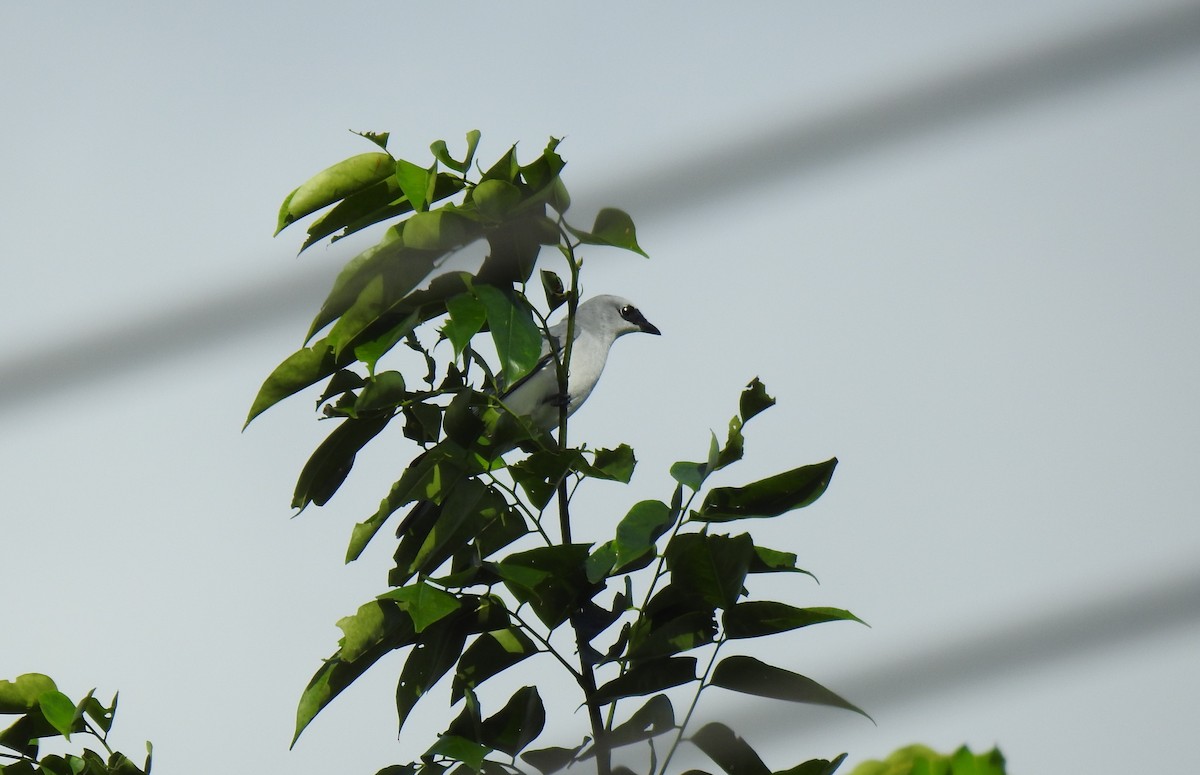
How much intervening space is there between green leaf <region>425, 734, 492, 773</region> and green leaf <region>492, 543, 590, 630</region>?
0.17 meters

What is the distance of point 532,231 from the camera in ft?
4.78

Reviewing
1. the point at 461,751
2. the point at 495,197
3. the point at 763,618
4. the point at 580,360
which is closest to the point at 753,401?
the point at 763,618

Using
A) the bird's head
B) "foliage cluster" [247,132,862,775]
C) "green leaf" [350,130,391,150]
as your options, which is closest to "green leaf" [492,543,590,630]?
"foliage cluster" [247,132,862,775]

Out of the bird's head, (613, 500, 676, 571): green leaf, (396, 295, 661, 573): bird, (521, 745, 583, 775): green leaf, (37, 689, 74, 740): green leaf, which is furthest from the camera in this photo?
the bird's head

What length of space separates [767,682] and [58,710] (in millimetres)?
1021

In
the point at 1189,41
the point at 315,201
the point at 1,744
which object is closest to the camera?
the point at 1189,41

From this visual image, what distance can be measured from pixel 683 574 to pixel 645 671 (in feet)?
0.42

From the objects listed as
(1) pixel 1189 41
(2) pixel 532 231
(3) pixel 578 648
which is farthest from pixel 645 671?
(1) pixel 1189 41

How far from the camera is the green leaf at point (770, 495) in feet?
4.42

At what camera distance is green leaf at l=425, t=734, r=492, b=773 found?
4.34 feet

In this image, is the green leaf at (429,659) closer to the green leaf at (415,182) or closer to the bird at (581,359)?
the green leaf at (415,182)

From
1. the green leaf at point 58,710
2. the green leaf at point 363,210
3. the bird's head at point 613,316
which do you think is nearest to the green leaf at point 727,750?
the green leaf at point 363,210

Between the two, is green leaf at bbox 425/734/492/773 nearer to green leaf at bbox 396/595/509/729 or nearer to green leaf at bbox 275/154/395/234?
green leaf at bbox 396/595/509/729

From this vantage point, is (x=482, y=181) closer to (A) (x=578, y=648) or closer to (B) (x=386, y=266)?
(B) (x=386, y=266)
